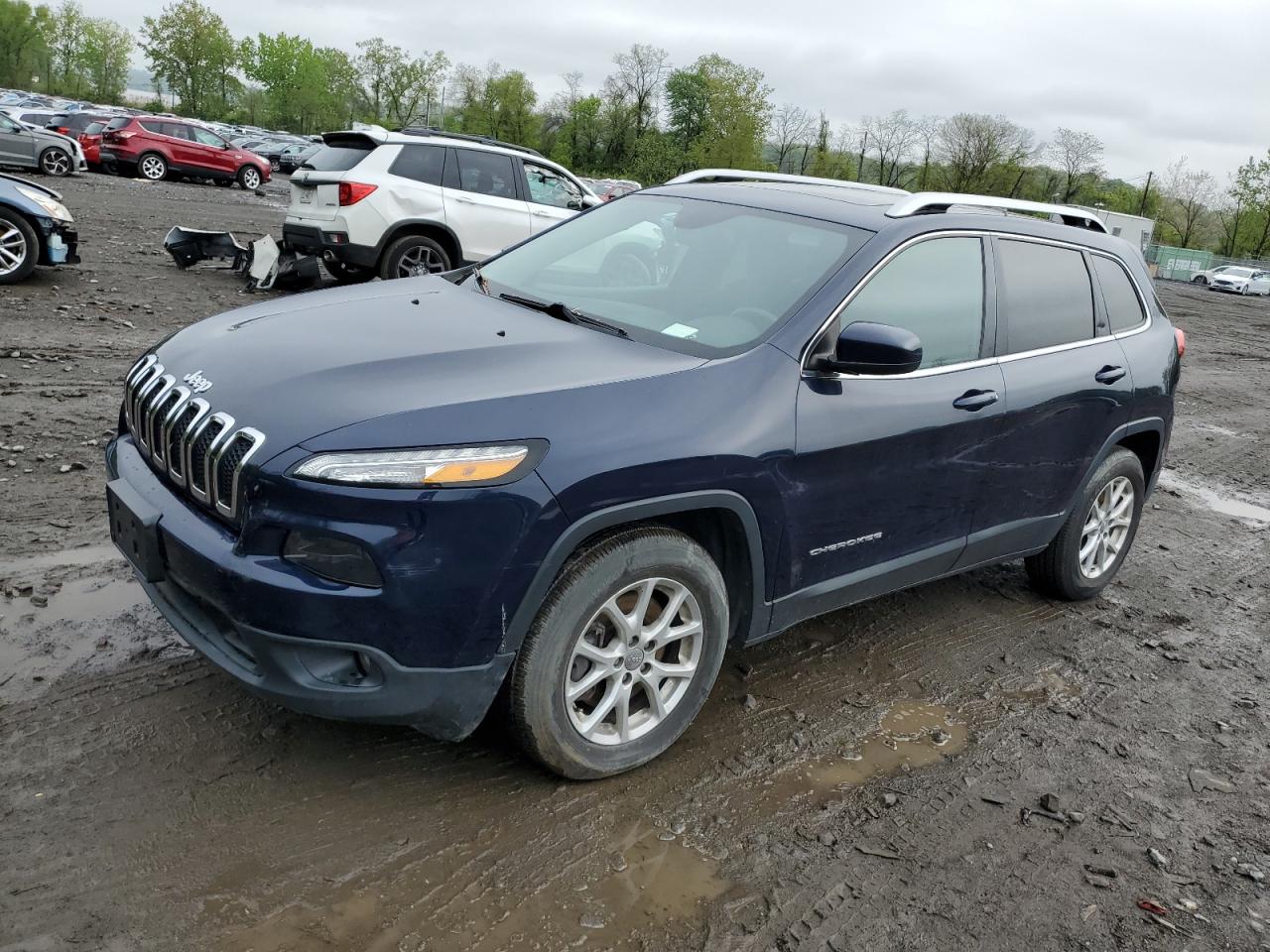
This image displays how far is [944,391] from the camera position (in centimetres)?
373

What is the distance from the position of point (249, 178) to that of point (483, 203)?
73.2ft

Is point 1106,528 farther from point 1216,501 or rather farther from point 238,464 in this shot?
point 238,464


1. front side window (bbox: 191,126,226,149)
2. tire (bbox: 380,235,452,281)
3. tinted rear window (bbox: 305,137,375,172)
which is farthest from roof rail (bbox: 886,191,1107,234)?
front side window (bbox: 191,126,226,149)

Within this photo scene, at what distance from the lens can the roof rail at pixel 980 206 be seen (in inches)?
152

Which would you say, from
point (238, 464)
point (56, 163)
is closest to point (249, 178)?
point (56, 163)

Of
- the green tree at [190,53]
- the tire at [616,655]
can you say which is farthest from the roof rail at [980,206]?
the green tree at [190,53]

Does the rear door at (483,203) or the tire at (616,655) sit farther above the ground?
the rear door at (483,203)

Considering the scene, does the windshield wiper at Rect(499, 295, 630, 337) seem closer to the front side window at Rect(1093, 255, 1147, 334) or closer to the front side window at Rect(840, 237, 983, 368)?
the front side window at Rect(840, 237, 983, 368)

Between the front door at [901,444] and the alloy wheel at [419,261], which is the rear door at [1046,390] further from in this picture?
the alloy wheel at [419,261]

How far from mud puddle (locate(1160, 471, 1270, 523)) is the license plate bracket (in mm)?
6819

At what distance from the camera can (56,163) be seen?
23.1 m

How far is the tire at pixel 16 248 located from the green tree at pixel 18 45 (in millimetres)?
95660

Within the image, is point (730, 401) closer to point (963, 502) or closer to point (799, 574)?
point (799, 574)

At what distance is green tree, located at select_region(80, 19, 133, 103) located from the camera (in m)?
99.8
